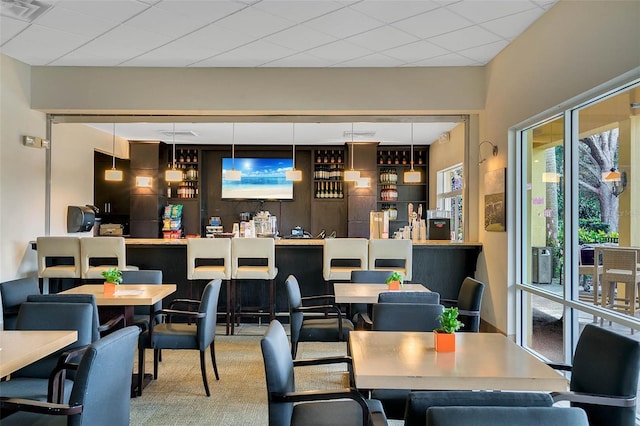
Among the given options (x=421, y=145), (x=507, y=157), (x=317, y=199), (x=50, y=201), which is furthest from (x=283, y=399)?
(x=421, y=145)

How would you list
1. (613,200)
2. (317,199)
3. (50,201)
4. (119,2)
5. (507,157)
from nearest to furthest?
1. (613,200)
2. (119,2)
3. (507,157)
4. (50,201)
5. (317,199)

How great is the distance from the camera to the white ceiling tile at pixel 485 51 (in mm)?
5090

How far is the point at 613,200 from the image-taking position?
3.45 meters

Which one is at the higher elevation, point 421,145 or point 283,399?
point 421,145

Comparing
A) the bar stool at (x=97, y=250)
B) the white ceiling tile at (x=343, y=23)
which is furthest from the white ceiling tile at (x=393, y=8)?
the bar stool at (x=97, y=250)

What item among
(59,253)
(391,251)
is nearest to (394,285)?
(391,251)

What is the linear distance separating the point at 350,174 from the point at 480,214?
2.44 m

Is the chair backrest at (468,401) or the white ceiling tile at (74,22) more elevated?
the white ceiling tile at (74,22)

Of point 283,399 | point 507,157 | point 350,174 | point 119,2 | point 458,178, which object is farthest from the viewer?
point 458,178

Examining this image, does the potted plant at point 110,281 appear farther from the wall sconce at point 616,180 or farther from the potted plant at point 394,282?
the wall sconce at point 616,180

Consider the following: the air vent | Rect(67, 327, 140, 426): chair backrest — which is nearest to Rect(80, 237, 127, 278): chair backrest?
Rect(67, 327, 140, 426): chair backrest

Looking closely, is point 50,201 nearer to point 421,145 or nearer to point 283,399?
point 283,399

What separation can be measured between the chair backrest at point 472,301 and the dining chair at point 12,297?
Answer: 348 centimetres

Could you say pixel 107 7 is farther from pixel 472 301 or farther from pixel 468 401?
pixel 468 401
